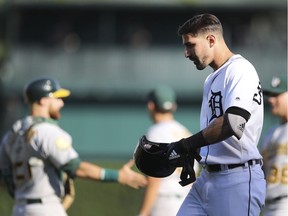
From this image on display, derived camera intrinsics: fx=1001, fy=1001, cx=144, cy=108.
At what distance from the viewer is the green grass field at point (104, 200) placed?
1457cm

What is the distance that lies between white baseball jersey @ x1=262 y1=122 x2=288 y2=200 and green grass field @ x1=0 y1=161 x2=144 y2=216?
5.11 metres

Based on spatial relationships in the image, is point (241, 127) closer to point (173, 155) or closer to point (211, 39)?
point (173, 155)

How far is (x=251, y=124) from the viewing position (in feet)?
23.4

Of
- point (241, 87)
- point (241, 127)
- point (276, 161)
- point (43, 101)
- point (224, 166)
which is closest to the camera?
point (241, 127)

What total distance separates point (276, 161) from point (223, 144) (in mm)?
2397

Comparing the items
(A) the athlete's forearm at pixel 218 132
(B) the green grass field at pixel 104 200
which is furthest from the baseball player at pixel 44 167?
(B) the green grass field at pixel 104 200

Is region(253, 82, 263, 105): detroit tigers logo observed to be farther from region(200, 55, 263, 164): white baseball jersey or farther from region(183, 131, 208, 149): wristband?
region(183, 131, 208, 149): wristband

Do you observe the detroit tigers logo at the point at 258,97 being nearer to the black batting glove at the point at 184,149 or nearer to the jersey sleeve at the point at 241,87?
the jersey sleeve at the point at 241,87

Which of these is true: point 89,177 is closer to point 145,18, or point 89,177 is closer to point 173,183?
point 173,183

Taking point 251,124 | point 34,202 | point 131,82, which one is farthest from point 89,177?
point 131,82

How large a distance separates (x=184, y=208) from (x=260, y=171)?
622 mm

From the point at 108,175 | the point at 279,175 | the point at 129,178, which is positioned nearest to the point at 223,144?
the point at 129,178

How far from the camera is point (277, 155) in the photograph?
31.0 ft

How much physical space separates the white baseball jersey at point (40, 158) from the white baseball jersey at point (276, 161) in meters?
1.87
